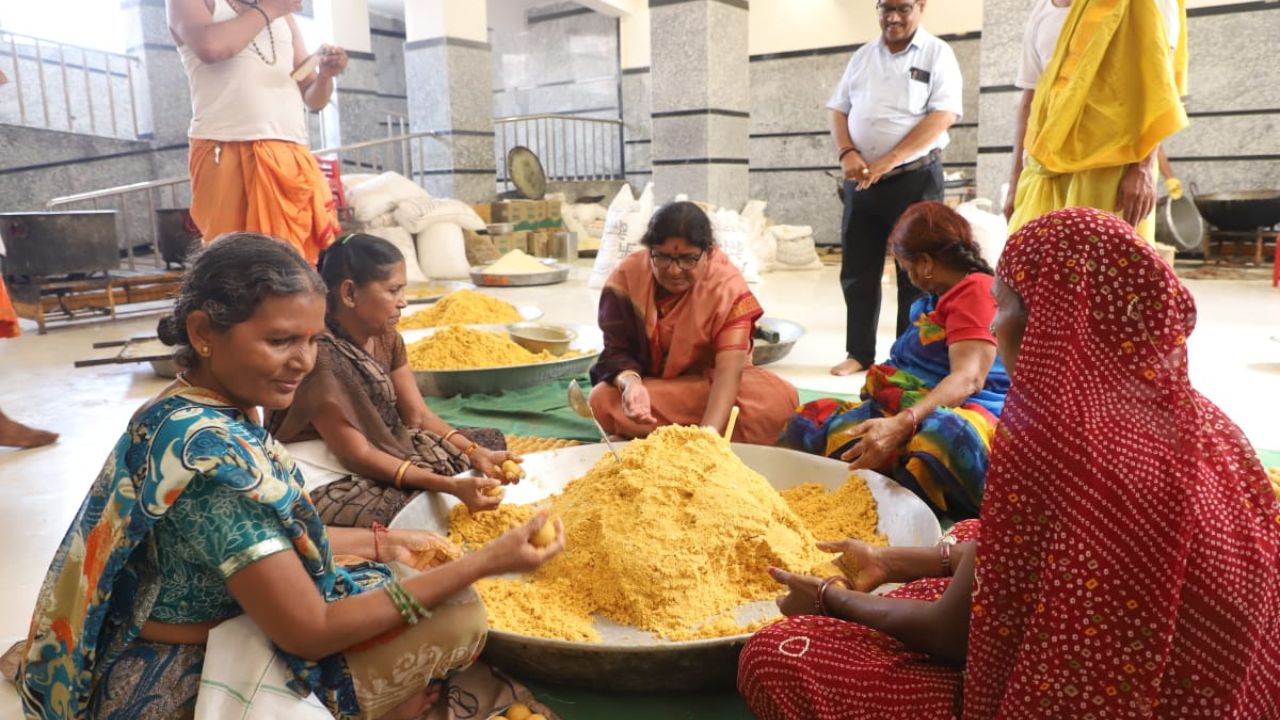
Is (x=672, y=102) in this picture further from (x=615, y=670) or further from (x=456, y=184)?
(x=615, y=670)

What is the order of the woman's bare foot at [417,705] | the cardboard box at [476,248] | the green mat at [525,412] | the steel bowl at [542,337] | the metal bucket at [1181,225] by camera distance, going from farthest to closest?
the cardboard box at [476,248] < the metal bucket at [1181,225] < the steel bowl at [542,337] < the green mat at [525,412] < the woman's bare foot at [417,705]

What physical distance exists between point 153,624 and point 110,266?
5.49 m

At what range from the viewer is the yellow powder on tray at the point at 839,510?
2115mm

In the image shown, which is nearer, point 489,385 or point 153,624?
point 153,624

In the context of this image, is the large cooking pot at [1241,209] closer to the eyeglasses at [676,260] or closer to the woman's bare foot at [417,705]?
the eyeglasses at [676,260]

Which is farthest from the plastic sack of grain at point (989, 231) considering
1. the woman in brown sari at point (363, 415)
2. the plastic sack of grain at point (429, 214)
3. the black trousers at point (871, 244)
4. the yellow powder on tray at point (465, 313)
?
the plastic sack of grain at point (429, 214)

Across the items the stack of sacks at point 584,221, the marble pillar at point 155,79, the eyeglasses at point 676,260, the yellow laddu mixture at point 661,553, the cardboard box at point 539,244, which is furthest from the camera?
the stack of sacks at point 584,221

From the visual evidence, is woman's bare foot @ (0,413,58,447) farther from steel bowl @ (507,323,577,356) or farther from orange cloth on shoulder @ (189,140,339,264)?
steel bowl @ (507,323,577,356)

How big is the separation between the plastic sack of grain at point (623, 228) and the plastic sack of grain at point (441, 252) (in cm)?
193

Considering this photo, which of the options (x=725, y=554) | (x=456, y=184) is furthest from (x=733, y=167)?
(x=725, y=554)

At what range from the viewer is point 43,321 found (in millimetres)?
5766

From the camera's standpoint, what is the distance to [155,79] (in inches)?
375

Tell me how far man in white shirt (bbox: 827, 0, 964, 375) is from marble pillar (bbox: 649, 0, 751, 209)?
11.0 feet

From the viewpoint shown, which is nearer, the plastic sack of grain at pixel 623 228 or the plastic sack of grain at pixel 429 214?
the plastic sack of grain at pixel 623 228
